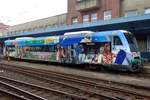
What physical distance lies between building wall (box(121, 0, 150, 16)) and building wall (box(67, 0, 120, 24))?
0.79m

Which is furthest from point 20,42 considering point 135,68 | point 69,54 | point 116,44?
point 135,68

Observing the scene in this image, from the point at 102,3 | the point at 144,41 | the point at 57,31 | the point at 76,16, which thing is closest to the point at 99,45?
the point at 144,41

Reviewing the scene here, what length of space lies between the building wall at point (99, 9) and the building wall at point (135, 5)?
792mm

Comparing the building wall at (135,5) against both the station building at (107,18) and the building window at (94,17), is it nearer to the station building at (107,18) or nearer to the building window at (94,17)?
the station building at (107,18)

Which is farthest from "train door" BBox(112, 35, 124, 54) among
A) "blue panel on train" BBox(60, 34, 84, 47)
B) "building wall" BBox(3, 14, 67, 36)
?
"building wall" BBox(3, 14, 67, 36)

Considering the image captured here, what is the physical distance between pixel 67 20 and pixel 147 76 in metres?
28.5

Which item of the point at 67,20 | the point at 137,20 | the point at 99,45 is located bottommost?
the point at 99,45

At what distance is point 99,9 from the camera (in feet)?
126

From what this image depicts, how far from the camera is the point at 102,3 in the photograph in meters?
37.9

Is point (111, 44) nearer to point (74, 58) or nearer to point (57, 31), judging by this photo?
point (74, 58)

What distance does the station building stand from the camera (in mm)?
25484

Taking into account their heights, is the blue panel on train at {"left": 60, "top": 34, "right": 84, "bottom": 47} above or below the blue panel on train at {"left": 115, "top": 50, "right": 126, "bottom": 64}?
above

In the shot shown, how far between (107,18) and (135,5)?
201 inches

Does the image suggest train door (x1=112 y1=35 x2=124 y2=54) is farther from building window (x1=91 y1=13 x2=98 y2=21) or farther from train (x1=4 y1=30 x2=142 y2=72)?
building window (x1=91 y1=13 x2=98 y2=21)
